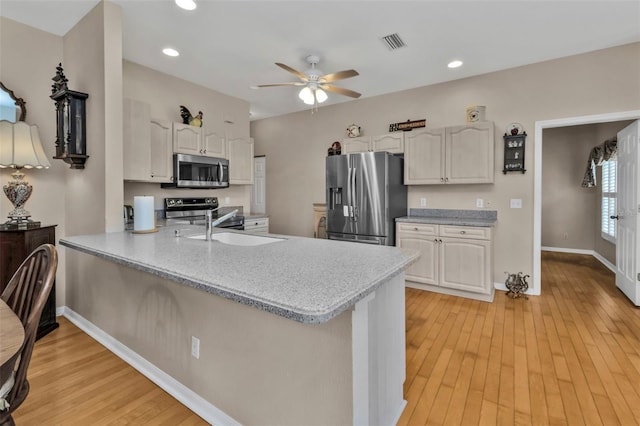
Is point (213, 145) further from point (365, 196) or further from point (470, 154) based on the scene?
point (470, 154)

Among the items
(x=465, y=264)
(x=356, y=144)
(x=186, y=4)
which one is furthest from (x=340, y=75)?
(x=465, y=264)

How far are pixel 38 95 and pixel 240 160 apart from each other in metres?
2.24

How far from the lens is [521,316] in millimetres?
3021

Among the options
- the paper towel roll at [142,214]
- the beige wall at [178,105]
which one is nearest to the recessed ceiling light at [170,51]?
the beige wall at [178,105]

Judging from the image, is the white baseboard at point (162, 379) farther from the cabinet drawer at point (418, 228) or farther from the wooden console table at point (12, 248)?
the cabinet drawer at point (418, 228)

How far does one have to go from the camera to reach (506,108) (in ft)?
12.3

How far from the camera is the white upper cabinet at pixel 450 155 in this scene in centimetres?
365

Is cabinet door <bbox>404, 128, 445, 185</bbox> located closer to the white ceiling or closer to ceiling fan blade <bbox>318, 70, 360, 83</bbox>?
the white ceiling

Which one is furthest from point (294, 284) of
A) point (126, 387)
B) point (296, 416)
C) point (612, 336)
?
point (612, 336)

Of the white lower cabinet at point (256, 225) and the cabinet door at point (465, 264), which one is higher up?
the white lower cabinet at point (256, 225)

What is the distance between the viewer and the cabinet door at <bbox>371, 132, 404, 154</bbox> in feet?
13.8

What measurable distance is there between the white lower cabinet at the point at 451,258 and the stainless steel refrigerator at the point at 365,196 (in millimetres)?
274

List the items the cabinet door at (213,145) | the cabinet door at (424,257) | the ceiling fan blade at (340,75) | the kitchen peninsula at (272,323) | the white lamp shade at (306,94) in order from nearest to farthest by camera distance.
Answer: the kitchen peninsula at (272,323), the ceiling fan blade at (340,75), the white lamp shade at (306,94), the cabinet door at (424,257), the cabinet door at (213,145)

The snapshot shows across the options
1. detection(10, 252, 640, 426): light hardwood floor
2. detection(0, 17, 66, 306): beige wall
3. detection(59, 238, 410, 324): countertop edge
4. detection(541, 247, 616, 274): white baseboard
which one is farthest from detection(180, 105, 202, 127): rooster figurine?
detection(541, 247, 616, 274): white baseboard
